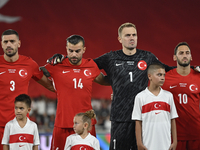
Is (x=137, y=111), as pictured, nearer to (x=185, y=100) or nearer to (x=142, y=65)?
(x=142, y=65)

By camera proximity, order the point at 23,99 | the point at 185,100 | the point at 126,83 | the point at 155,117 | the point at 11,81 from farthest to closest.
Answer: the point at 185,100 → the point at 126,83 → the point at 11,81 → the point at 23,99 → the point at 155,117

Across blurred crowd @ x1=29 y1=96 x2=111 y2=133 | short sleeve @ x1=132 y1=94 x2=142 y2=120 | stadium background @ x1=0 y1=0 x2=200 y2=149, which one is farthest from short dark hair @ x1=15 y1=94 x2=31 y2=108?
stadium background @ x1=0 y1=0 x2=200 y2=149

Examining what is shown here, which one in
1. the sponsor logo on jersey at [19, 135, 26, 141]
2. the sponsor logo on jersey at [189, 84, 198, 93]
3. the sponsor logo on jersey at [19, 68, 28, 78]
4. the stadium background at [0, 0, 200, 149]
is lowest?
the sponsor logo on jersey at [19, 135, 26, 141]

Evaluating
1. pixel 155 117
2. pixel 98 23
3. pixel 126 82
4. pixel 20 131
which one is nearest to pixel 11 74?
pixel 20 131

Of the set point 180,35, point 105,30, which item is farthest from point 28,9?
point 180,35

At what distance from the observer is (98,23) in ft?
25.4

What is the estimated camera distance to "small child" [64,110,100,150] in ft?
8.83

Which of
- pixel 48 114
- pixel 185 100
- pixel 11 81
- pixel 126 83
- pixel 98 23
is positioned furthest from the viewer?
pixel 98 23

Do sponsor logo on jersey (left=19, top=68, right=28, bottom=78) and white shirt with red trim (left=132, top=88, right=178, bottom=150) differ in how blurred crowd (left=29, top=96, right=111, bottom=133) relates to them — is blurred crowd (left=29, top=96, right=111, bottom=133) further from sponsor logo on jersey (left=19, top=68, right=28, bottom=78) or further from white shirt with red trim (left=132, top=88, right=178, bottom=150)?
white shirt with red trim (left=132, top=88, right=178, bottom=150)

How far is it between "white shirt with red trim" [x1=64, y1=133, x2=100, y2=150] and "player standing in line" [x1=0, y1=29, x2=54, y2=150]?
608 millimetres

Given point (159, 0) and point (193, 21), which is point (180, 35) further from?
point (159, 0)

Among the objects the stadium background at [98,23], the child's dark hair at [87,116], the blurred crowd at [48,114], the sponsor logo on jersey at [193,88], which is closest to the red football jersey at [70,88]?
the child's dark hair at [87,116]

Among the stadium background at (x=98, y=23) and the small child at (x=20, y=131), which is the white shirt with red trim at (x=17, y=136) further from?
the stadium background at (x=98, y=23)

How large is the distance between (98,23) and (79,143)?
17.9 ft
